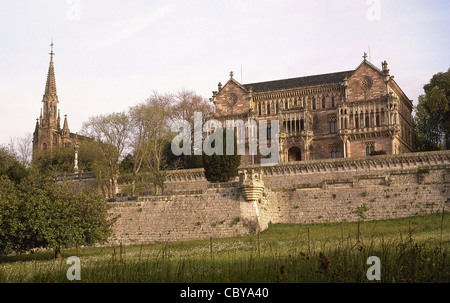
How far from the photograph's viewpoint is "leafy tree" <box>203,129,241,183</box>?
55.3 m

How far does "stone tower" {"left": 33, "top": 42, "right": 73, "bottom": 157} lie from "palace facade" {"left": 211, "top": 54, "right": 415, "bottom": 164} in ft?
105

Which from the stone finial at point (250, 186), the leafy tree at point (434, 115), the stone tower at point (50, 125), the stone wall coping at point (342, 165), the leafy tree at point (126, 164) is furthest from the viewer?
the stone tower at point (50, 125)

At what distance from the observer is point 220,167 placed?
55.4 meters

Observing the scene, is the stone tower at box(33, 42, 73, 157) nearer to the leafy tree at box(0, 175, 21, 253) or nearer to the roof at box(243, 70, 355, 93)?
the roof at box(243, 70, 355, 93)

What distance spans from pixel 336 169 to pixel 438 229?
2212 centimetres

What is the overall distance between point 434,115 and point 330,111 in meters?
11.3

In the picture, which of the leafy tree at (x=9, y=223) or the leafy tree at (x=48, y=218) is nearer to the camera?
the leafy tree at (x=9, y=223)

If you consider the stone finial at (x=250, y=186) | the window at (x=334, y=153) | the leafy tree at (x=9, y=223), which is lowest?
the leafy tree at (x=9, y=223)

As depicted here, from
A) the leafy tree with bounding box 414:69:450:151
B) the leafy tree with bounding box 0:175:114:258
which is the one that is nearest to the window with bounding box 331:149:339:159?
the leafy tree with bounding box 414:69:450:151

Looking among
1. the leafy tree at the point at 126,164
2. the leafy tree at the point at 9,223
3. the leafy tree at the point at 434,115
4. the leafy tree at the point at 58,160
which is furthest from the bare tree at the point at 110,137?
the leafy tree at the point at 434,115

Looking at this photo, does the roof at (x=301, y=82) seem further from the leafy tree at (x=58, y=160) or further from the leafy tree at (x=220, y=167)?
the leafy tree at (x=58, y=160)

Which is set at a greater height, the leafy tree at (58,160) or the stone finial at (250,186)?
the leafy tree at (58,160)

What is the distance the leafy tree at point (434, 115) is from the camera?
65.8 meters
